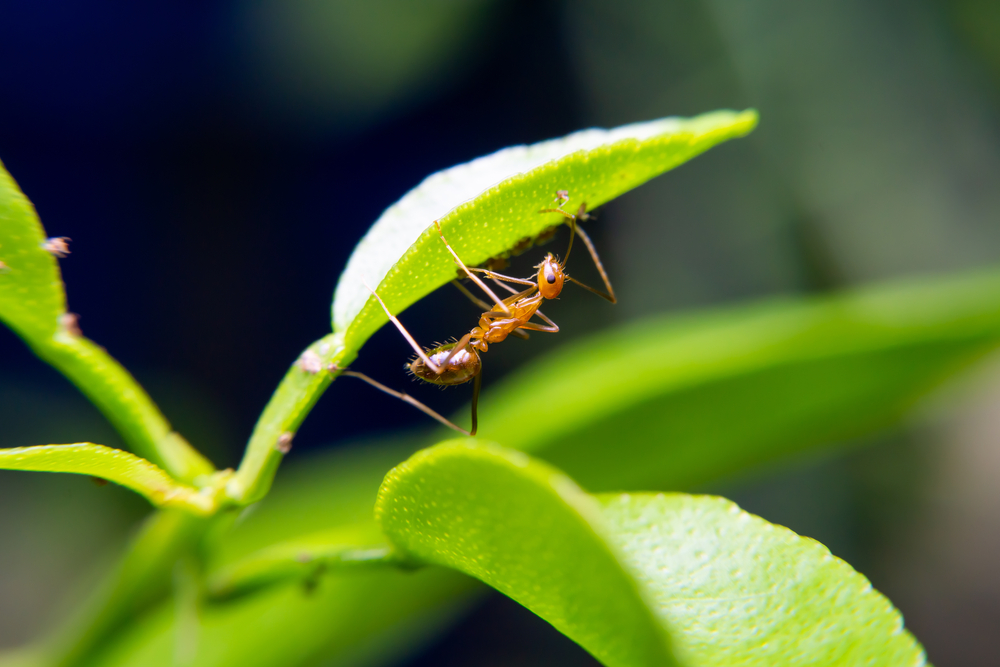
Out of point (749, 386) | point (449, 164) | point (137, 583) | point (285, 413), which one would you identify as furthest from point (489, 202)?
point (449, 164)

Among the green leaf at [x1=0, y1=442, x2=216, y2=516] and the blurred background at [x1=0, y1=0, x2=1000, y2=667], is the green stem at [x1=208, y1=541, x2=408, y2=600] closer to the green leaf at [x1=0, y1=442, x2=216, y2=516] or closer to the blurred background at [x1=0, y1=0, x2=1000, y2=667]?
the green leaf at [x1=0, y1=442, x2=216, y2=516]

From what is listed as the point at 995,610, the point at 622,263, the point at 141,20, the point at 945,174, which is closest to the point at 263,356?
the point at 141,20

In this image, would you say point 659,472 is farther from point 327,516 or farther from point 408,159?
point 408,159

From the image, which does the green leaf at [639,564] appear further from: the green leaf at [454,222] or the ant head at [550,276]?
the ant head at [550,276]

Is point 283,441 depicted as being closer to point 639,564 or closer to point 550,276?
point 639,564

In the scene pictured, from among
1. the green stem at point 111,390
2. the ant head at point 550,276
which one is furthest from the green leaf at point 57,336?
the ant head at point 550,276

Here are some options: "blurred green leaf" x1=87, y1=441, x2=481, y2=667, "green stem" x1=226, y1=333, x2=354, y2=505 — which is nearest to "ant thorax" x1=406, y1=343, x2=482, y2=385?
"blurred green leaf" x1=87, y1=441, x2=481, y2=667
